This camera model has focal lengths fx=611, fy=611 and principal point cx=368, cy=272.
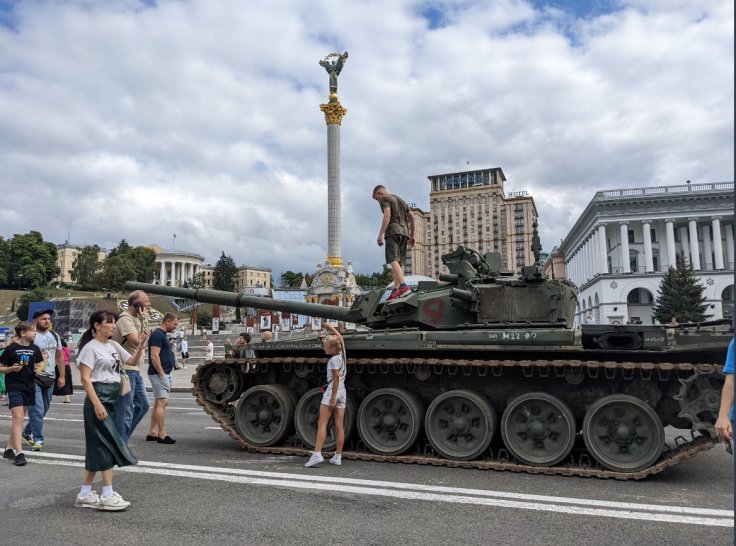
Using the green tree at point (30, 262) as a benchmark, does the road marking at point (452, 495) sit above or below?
below

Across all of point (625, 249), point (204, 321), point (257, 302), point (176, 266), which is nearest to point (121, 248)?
point (176, 266)

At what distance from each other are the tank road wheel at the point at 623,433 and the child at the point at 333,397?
9.65 ft

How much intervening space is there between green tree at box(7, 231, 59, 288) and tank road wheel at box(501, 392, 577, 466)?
114531mm

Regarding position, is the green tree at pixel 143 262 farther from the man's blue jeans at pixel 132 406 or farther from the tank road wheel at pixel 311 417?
the tank road wheel at pixel 311 417

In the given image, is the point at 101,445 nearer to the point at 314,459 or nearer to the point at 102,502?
the point at 102,502

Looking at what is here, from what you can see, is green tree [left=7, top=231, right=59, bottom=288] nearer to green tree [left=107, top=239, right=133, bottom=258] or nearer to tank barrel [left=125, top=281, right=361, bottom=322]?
green tree [left=107, top=239, right=133, bottom=258]

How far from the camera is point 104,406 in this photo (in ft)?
19.6

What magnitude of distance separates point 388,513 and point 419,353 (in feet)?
9.48

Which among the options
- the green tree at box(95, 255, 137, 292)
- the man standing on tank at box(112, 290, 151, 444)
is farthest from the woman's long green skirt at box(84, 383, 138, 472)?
the green tree at box(95, 255, 137, 292)

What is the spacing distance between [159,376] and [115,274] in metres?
94.5

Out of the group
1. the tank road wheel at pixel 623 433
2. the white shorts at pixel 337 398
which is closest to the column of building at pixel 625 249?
the tank road wheel at pixel 623 433

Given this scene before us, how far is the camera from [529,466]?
23.8 feet

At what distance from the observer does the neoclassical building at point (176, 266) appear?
13588 centimetres

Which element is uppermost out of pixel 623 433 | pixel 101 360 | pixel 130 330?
pixel 130 330
